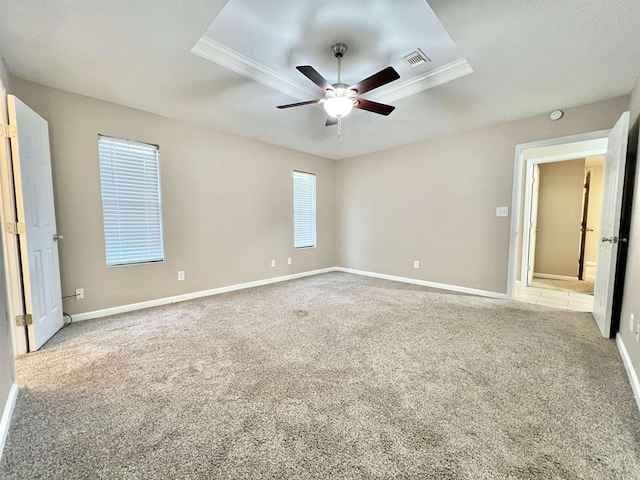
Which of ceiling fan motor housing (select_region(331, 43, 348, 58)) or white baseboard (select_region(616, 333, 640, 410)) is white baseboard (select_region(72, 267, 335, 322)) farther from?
white baseboard (select_region(616, 333, 640, 410))

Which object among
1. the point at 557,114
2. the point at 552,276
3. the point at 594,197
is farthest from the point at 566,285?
the point at 557,114

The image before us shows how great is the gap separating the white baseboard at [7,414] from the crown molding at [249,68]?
8.68 feet

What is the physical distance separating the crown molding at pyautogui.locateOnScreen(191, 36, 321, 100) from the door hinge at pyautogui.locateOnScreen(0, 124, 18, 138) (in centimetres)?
153

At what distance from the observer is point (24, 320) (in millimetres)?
2223

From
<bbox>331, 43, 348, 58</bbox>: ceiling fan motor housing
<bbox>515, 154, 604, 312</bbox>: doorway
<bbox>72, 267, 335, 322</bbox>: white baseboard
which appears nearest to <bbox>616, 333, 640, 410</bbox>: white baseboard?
<bbox>515, 154, 604, 312</bbox>: doorway

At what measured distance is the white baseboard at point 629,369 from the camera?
5.43 feet

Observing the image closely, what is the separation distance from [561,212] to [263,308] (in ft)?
19.1

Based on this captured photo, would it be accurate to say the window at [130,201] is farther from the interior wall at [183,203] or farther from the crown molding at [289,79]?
the crown molding at [289,79]

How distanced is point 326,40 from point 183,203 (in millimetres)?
2679

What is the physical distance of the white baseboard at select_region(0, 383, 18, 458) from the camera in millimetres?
1315

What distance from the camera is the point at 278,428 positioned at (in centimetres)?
142

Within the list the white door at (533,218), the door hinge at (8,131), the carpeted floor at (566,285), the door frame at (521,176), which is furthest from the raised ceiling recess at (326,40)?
the carpeted floor at (566,285)

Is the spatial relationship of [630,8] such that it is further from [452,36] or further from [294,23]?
[294,23]

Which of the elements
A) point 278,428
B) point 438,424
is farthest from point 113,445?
point 438,424
